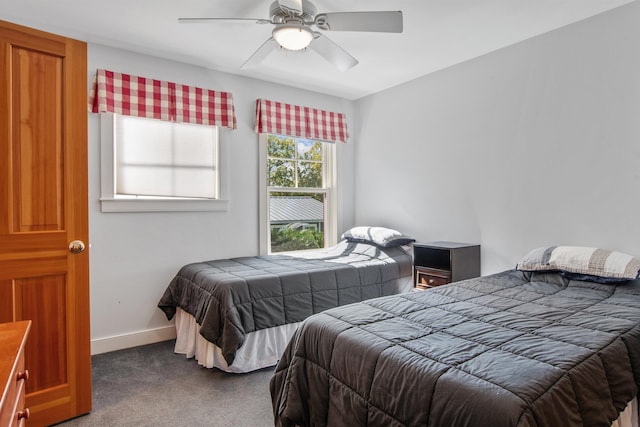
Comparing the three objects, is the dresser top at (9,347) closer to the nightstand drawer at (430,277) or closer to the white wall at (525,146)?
the nightstand drawer at (430,277)

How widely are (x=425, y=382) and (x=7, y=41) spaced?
8.04 feet

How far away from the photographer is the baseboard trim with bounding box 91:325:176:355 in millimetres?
2984

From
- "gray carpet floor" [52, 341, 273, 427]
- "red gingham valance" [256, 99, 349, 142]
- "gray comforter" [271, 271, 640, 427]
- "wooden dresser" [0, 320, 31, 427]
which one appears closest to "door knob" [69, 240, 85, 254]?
"wooden dresser" [0, 320, 31, 427]

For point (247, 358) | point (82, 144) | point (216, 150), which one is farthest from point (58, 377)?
point (216, 150)

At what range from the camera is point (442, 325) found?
166cm

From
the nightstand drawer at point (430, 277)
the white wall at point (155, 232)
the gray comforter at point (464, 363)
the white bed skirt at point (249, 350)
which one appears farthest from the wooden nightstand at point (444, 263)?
the white wall at point (155, 232)

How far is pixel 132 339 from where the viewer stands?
3.12 metres

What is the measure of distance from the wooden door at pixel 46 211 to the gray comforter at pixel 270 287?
78cm

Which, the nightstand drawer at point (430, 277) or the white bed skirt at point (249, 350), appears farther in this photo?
the nightstand drawer at point (430, 277)

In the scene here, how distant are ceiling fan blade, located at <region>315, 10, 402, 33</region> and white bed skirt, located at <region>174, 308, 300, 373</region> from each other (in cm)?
205

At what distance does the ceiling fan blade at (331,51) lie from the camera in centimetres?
241

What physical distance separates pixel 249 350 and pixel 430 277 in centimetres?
158

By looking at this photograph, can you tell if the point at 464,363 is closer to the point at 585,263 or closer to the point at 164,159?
the point at 585,263

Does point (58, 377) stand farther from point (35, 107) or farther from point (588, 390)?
point (588, 390)
